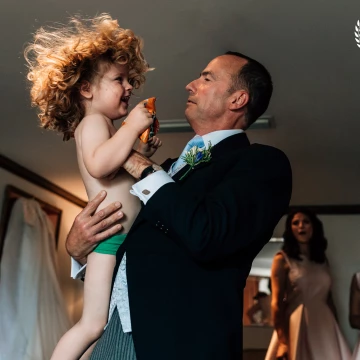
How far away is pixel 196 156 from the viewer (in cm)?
121

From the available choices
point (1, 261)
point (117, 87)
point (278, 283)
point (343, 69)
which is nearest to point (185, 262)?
point (117, 87)

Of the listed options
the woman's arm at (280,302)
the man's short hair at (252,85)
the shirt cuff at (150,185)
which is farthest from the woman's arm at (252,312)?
the shirt cuff at (150,185)

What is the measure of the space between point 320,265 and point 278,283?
0.42 m

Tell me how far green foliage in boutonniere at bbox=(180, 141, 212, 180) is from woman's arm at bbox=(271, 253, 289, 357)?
8.05 feet

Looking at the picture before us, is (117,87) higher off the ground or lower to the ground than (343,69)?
lower

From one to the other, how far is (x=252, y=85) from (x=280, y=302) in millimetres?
2312

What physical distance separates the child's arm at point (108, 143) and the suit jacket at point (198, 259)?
168 mm

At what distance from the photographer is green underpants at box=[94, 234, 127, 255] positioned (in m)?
1.29

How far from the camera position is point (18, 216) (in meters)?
4.39

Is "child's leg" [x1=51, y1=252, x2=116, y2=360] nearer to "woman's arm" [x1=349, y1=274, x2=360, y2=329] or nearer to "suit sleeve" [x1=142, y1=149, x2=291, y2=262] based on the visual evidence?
"suit sleeve" [x1=142, y1=149, x2=291, y2=262]

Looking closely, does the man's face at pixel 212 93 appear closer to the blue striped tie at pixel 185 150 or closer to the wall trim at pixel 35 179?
the blue striped tie at pixel 185 150

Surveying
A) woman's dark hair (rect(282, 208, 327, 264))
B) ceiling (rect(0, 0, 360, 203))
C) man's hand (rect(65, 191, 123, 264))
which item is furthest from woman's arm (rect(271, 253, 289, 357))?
man's hand (rect(65, 191, 123, 264))

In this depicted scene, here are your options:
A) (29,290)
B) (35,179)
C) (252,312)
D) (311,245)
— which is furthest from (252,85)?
(252,312)

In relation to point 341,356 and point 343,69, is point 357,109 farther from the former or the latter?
point 341,356
